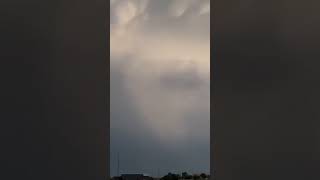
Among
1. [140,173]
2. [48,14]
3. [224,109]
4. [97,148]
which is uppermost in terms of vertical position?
[48,14]

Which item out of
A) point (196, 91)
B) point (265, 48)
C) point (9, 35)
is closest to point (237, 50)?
point (265, 48)

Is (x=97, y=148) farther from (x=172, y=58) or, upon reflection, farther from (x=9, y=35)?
(x=172, y=58)

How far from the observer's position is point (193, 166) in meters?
4.42

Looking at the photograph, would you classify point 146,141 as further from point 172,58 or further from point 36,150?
point 36,150

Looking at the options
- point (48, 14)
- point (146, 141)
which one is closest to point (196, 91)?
point (146, 141)

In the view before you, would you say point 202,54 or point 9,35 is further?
point 202,54

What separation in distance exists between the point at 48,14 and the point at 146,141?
4.61 ft

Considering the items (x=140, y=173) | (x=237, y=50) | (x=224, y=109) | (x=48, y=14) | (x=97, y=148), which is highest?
(x=48, y=14)

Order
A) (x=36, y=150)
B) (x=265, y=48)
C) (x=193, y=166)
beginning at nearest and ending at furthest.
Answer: (x=36, y=150), (x=265, y=48), (x=193, y=166)

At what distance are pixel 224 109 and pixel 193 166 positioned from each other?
28.6 inches

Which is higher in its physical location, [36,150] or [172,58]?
[172,58]

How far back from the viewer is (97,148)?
370 centimetres

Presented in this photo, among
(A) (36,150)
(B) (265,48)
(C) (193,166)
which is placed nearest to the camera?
(A) (36,150)

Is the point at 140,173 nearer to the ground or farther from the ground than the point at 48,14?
nearer to the ground
